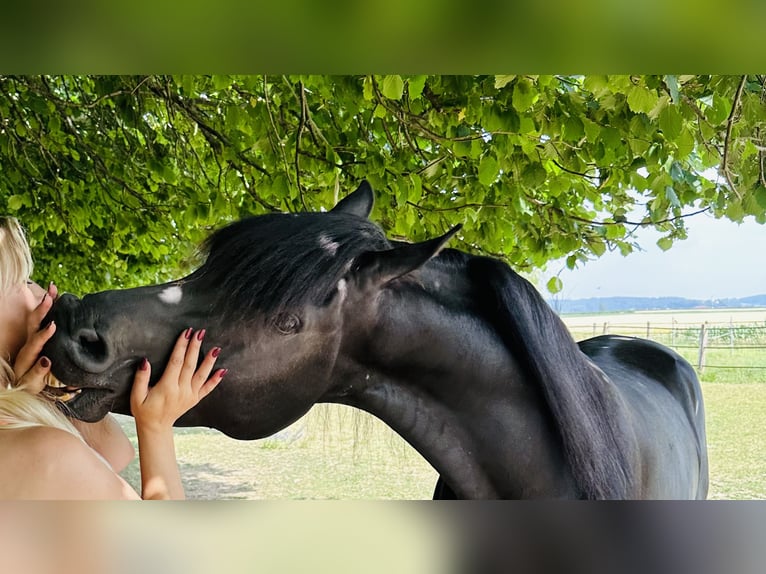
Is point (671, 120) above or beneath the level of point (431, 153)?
beneath

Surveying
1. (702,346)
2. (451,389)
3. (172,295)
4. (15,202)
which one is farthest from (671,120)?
(702,346)

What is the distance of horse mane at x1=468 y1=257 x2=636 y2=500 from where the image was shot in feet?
3.25

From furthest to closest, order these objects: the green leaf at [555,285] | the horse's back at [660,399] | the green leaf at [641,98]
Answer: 1. the green leaf at [555,285]
2. the horse's back at [660,399]
3. the green leaf at [641,98]

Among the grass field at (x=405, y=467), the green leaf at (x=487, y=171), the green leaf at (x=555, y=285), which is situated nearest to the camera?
the green leaf at (x=487, y=171)

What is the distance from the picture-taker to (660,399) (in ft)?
5.16

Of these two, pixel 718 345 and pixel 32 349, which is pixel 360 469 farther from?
pixel 32 349

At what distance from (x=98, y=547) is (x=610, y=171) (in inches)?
66.4

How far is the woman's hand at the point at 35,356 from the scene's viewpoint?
0.89 meters

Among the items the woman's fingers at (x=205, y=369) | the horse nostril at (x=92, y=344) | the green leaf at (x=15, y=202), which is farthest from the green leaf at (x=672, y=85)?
the green leaf at (x=15, y=202)

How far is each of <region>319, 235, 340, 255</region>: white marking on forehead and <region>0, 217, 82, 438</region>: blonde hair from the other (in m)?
0.48

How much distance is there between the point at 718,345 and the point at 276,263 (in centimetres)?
743

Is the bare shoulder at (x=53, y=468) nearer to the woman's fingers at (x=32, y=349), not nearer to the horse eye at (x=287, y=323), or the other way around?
the woman's fingers at (x=32, y=349)

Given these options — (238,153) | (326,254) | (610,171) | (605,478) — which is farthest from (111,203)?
(605,478)
